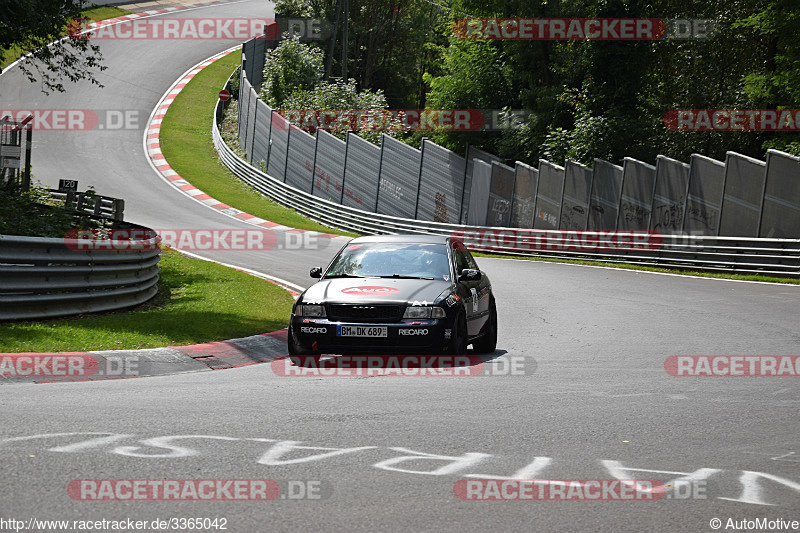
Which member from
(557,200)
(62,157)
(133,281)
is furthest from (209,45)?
(133,281)

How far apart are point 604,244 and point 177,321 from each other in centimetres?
1690

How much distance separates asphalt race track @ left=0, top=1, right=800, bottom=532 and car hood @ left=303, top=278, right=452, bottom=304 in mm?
1036

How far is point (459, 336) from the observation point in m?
10.5

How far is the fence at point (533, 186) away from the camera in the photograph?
2305 centimetres

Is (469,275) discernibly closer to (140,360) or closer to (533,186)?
(140,360)

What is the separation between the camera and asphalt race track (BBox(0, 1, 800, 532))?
4.76 meters

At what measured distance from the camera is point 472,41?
40.3 m

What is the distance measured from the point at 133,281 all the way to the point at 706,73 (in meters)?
30.4

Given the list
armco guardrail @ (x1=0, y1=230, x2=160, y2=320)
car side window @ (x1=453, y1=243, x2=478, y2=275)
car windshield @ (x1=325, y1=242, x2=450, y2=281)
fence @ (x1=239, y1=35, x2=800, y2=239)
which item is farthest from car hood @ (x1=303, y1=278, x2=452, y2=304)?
fence @ (x1=239, y1=35, x2=800, y2=239)

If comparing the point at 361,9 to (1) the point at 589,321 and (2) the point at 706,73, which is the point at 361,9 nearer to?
(2) the point at 706,73

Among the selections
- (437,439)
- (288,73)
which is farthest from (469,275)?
(288,73)

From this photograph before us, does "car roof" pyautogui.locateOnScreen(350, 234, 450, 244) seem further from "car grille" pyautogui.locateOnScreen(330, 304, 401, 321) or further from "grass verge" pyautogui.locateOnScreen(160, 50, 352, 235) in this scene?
"grass verge" pyautogui.locateOnScreen(160, 50, 352, 235)

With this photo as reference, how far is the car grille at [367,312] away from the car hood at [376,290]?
0.26ft

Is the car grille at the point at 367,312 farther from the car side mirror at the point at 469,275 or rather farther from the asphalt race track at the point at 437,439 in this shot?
the car side mirror at the point at 469,275
